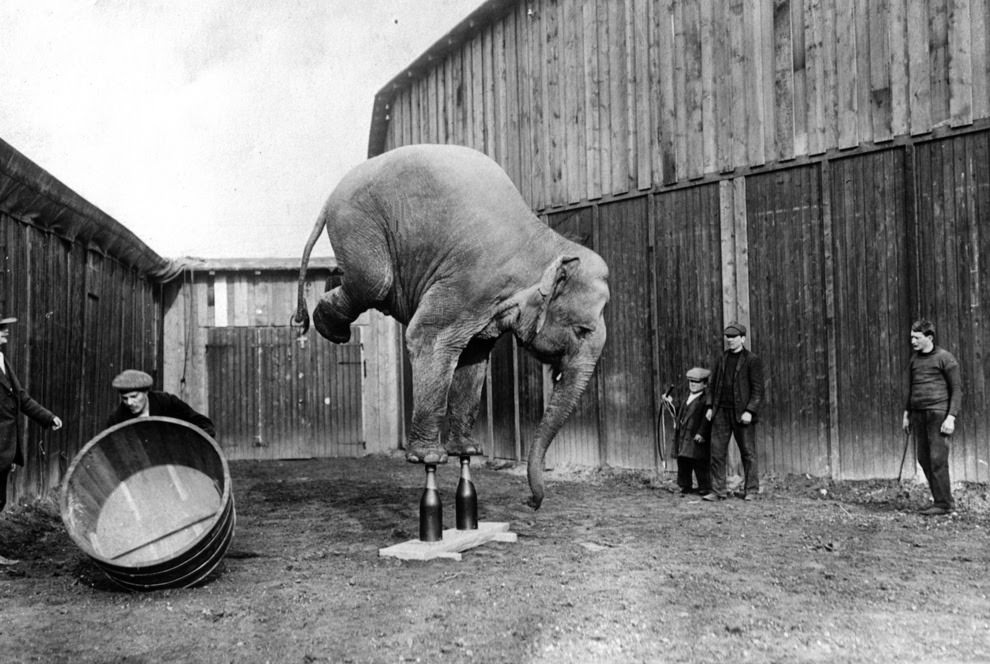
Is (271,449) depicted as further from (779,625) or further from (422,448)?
(779,625)

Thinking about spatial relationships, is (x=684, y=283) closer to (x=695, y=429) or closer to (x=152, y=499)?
(x=695, y=429)

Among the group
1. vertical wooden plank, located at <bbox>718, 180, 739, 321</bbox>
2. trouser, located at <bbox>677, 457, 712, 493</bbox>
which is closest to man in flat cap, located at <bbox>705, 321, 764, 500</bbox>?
trouser, located at <bbox>677, 457, 712, 493</bbox>

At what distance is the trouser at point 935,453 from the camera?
8.70 metres

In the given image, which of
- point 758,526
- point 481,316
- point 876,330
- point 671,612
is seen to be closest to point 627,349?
point 876,330

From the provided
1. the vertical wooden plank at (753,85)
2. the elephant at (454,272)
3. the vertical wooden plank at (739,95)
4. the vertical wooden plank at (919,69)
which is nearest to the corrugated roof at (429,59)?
the vertical wooden plank at (739,95)

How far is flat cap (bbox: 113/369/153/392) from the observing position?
648cm

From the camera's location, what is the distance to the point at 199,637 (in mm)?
4699

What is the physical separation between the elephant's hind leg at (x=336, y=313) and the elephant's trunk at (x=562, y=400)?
1.49m

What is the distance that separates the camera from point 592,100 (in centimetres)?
1270

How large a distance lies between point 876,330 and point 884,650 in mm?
6358

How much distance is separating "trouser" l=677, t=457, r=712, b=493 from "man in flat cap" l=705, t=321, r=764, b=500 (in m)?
0.11

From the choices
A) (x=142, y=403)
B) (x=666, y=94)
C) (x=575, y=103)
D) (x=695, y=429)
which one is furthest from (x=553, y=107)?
(x=142, y=403)

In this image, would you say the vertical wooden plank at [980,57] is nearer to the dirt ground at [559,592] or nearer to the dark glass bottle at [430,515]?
the dirt ground at [559,592]

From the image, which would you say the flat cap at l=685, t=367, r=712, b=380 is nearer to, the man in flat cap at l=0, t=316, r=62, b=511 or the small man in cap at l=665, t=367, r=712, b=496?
the small man in cap at l=665, t=367, r=712, b=496
